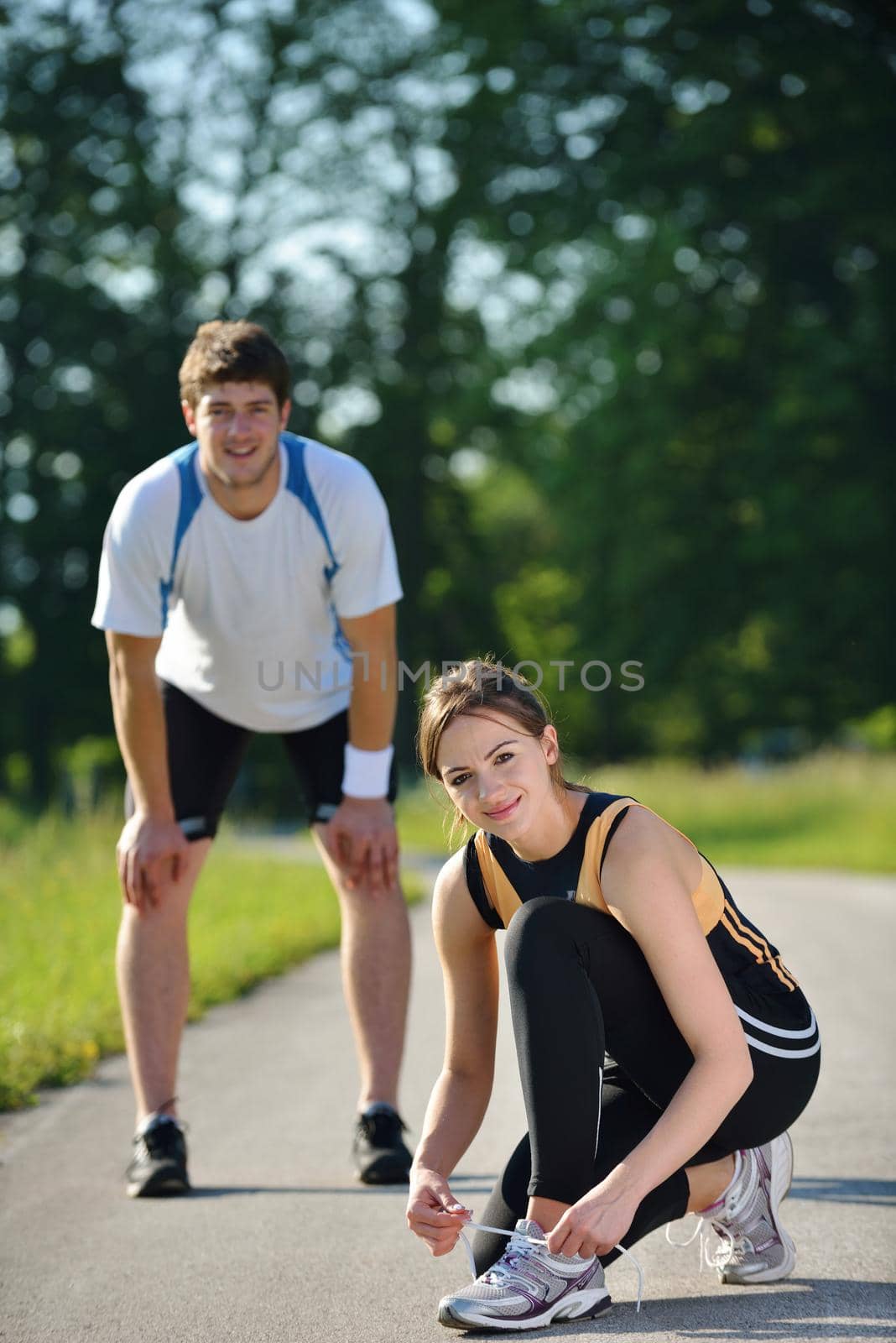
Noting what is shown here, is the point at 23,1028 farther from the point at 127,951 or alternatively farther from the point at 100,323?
the point at 100,323

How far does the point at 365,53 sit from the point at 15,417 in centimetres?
990

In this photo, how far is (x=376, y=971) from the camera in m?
4.62

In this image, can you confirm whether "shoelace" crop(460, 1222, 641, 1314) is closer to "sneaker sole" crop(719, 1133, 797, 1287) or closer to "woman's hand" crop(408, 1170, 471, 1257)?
"woman's hand" crop(408, 1170, 471, 1257)

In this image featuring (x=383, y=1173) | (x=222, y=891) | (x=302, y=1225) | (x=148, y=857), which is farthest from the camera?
(x=222, y=891)

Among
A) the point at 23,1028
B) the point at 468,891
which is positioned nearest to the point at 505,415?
the point at 23,1028

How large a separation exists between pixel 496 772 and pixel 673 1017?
569 mm

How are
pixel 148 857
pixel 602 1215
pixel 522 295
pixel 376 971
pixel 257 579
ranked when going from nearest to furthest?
1. pixel 602 1215
2. pixel 148 857
3. pixel 257 579
4. pixel 376 971
5. pixel 522 295

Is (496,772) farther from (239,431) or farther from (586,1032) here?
(239,431)

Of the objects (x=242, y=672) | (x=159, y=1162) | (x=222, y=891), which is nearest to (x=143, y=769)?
(x=242, y=672)

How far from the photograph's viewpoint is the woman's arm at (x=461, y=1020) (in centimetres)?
322

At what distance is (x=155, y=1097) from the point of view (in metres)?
4.30

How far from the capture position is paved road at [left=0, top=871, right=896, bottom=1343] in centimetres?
307

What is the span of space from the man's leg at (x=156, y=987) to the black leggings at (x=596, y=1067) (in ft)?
4.59

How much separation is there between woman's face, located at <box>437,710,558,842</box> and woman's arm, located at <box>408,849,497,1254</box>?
0.20 meters
